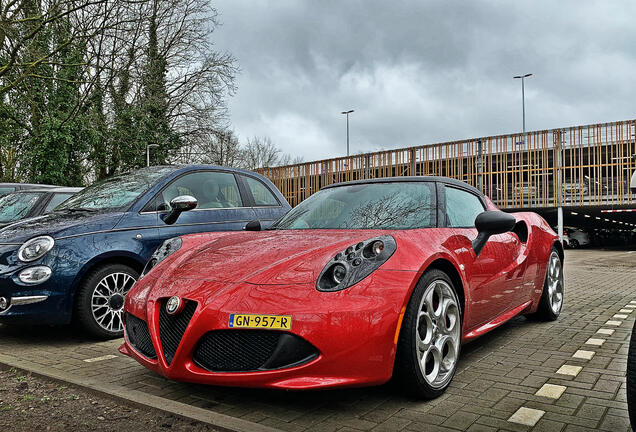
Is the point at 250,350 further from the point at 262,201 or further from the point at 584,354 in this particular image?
the point at 262,201

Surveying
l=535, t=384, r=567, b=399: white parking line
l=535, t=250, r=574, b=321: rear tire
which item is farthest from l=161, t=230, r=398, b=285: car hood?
l=535, t=250, r=574, b=321: rear tire

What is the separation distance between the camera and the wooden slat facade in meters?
29.5

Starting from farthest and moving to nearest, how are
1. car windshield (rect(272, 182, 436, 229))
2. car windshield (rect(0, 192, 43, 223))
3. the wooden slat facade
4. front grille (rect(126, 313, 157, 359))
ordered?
the wooden slat facade < car windshield (rect(0, 192, 43, 223)) < car windshield (rect(272, 182, 436, 229)) < front grille (rect(126, 313, 157, 359))

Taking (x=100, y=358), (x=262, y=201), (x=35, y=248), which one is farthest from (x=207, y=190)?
(x=100, y=358)

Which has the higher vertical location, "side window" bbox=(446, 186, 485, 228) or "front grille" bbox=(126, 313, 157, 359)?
"side window" bbox=(446, 186, 485, 228)

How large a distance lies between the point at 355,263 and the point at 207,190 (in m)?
3.18

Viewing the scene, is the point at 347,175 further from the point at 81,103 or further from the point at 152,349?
the point at 152,349

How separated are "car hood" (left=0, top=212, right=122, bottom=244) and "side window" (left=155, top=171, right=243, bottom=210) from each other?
0.62 m

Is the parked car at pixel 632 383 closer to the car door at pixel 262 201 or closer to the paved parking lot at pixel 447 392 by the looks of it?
the paved parking lot at pixel 447 392

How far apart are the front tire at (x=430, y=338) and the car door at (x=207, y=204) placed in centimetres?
284

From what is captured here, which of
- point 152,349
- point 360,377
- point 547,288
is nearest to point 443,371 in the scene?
point 360,377

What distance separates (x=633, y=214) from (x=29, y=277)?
36.3m

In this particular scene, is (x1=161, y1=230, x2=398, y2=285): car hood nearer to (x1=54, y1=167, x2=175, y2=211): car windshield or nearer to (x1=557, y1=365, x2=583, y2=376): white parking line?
(x1=557, y1=365, x2=583, y2=376): white parking line

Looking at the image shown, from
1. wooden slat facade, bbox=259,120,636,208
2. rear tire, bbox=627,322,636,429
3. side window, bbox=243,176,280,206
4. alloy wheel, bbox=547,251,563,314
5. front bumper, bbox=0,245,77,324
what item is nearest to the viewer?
rear tire, bbox=627,322,636,429
